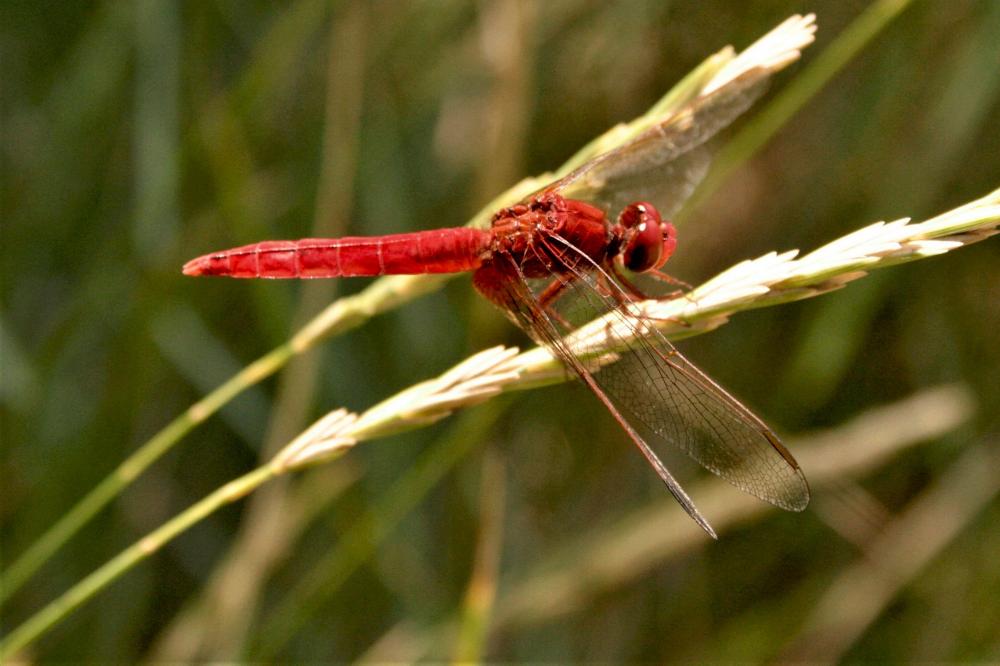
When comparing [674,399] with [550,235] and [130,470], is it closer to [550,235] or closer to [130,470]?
[550,235]

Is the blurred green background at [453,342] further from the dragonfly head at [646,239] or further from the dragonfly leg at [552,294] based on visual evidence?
the dragonfly head at [646,239]

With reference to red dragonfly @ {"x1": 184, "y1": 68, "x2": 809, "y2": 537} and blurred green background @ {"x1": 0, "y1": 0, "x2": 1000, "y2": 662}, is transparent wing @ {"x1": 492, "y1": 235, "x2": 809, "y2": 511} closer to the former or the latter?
red dragonfly @ {"x1": 184, "y1": 68, "x2": 809, "y2": 537}

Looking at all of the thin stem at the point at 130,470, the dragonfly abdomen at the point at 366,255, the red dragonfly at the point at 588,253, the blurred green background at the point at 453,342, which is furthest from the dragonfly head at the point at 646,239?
the thin stem at the point at 130,470

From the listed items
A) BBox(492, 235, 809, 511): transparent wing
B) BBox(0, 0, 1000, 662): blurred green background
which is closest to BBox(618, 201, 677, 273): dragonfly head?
BBox(492, 235, 809, 511): transparent wing

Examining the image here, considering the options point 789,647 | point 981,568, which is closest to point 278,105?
point 789,647

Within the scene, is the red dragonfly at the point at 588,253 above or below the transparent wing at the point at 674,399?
above

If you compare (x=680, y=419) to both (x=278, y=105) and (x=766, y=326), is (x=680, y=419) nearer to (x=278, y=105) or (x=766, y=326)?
(x=766, y=326)
